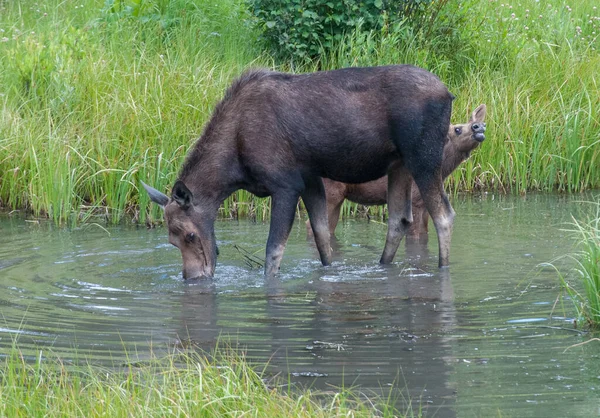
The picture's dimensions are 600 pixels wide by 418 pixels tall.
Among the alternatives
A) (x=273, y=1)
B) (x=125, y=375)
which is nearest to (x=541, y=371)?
(x=125, y=375)

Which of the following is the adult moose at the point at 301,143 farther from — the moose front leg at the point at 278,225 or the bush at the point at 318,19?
the bush at the point at 318,19

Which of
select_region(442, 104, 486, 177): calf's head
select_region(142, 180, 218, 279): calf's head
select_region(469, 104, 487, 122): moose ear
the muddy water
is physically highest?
select_region(469, 104, 487, 122): moose ear

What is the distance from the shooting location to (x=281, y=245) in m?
9.02

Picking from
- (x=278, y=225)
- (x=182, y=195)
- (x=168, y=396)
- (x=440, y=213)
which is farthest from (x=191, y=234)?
(x=168, y=396)

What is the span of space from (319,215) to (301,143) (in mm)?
907

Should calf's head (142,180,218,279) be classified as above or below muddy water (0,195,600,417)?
above

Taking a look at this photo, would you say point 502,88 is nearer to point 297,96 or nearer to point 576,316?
point 297,96

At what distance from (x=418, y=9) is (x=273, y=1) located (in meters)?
2.05

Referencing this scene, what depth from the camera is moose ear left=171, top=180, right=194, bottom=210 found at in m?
8.84

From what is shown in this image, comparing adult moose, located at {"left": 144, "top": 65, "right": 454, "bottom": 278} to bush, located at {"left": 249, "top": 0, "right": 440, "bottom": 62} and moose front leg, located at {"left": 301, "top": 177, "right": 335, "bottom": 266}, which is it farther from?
bush, located at {"left": 249, "top": 0, "right": 440, "bottom": 62}

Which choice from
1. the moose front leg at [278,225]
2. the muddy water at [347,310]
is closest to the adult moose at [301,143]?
the moose front leg at [278,225]

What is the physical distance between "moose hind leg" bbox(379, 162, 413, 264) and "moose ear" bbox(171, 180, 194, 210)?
6.25ft

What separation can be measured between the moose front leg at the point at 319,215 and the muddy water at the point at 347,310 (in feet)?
0.63

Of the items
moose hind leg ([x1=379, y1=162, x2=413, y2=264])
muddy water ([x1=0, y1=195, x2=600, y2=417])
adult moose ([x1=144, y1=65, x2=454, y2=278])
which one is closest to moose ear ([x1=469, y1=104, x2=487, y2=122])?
muddy water ([x1=0, y1=195, x2=600, y2=417])
